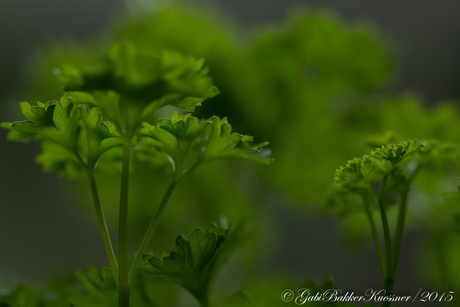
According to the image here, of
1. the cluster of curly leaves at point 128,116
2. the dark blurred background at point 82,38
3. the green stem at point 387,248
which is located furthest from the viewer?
the dark blurred background at point 82,38

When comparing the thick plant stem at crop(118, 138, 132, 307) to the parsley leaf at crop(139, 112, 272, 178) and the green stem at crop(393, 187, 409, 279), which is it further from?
the green stem at crop(393, 187, 409, 279)

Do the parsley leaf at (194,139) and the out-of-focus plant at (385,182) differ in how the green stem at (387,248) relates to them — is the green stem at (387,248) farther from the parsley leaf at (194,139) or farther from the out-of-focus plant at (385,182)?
the parsley leaf at (194,139)

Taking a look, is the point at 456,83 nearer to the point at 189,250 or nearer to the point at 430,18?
the point at 430,18

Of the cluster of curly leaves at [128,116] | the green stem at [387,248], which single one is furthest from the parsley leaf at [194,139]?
the green stem at [387,248]

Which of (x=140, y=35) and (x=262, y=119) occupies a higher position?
(x=140, y=35)

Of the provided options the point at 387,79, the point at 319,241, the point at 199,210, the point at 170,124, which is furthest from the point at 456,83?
the point at 170,124

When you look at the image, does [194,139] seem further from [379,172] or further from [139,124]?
[379,172]

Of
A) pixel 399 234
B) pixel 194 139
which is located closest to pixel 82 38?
pixel 194 139

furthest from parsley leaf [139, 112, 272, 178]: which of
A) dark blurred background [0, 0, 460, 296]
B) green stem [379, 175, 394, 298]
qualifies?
dark blurred background [0, 0, 460, 296]
